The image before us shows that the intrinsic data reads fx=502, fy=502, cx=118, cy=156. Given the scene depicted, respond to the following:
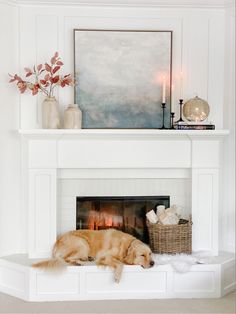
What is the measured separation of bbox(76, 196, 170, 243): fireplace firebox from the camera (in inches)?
164

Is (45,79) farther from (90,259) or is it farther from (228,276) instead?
(228,276)

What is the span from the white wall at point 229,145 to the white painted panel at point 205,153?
23cm

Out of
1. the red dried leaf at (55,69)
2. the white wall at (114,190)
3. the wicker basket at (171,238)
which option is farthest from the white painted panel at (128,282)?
the red dried leaf at (55,69)

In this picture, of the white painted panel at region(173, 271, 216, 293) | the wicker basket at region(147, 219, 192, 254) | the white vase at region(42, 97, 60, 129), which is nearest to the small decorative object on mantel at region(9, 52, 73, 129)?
the white vase at region(42, 97, 60, 129)

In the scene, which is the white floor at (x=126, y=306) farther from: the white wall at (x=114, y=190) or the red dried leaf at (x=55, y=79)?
the red dried leaf at (x=55, y=79)

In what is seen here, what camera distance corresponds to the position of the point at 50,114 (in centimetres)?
389

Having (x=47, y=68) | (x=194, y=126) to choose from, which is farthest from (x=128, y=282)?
(x=47, y=68)

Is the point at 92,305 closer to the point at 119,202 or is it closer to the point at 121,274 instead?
the point at 121,274

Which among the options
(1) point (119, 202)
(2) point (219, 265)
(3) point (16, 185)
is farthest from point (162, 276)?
(3) point (16, 185)

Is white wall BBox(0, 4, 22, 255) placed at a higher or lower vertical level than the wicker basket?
higher

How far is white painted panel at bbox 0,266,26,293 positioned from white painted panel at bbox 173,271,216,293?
3.74 feet

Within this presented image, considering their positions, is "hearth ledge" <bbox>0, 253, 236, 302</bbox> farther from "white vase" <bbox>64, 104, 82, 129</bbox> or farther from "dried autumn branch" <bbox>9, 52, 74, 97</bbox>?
"dried autumn branch" <bbox>9, 52, 74, 97</bbox>

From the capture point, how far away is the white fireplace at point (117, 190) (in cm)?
371

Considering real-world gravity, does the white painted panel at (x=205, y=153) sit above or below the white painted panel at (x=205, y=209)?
above
